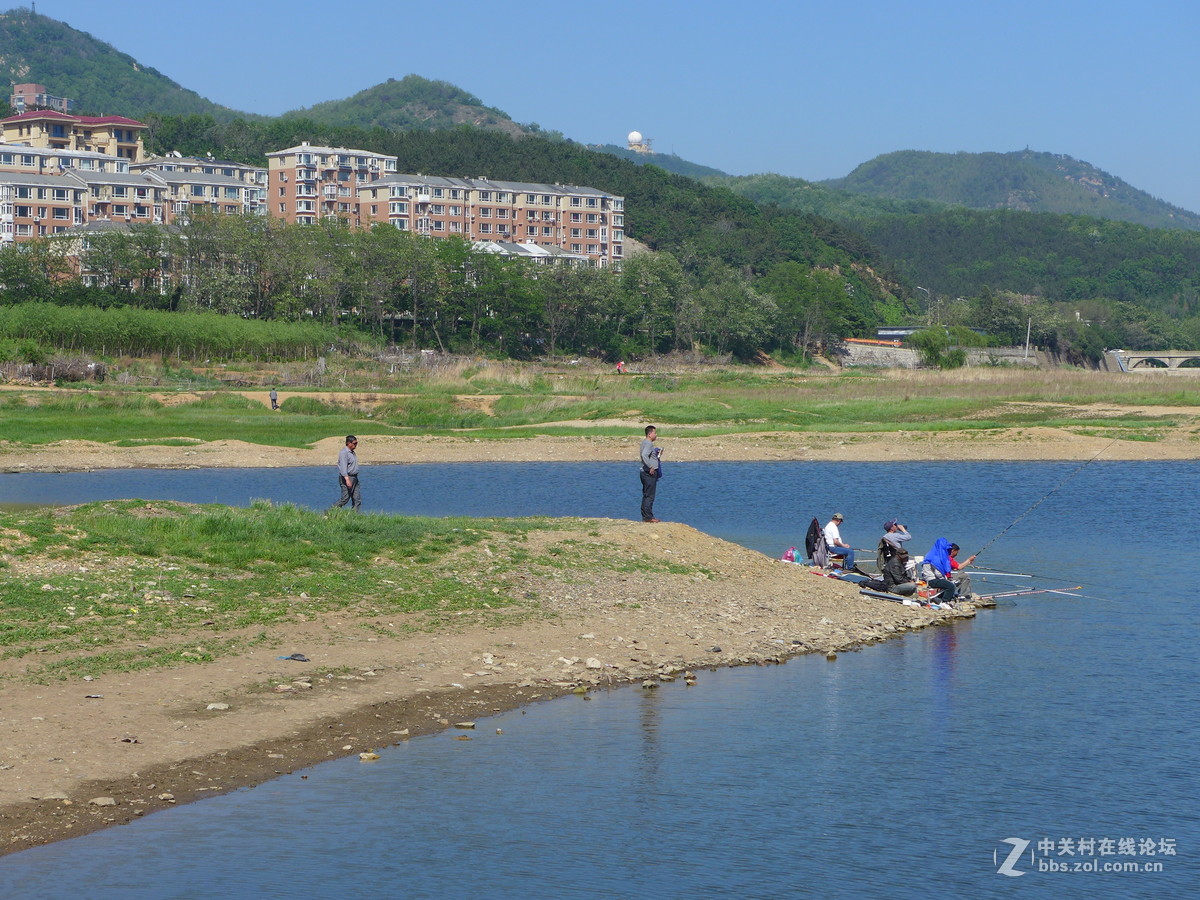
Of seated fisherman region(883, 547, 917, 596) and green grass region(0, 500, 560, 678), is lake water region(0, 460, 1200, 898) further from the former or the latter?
green grass region(0, 500, 560, 678)

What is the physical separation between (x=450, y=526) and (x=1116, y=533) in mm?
18614

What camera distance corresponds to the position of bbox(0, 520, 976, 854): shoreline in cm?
1377

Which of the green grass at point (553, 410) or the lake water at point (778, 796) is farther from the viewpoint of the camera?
the green grass at point (553, 410)

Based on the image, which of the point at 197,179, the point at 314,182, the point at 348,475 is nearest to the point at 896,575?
the point at 348,475

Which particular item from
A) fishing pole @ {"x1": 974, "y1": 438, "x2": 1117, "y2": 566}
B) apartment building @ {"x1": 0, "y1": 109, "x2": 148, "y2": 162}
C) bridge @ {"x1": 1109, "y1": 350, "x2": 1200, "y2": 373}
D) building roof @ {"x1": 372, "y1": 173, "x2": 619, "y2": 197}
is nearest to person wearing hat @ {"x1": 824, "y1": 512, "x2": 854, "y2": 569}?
fishing pole @ {"x1": 974, "y1": 438, "x2": 1117, "y2": 566}

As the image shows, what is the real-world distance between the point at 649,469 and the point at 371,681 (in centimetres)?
1157

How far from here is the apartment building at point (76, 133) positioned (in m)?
190

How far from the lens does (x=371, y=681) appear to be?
1770 cm

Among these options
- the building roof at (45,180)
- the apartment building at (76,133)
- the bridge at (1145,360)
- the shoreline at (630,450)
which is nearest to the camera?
the shoreline at (630,450)

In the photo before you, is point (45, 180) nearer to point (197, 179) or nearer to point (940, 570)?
point (197, 179)

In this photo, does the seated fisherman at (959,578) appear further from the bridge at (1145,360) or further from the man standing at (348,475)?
the bridge at (1145,360)

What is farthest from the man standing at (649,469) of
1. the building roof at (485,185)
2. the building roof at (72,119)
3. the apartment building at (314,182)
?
the building roof at (72,119)

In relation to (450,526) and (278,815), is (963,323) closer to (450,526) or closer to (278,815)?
(450,526)

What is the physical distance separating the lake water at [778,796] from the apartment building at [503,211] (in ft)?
522
